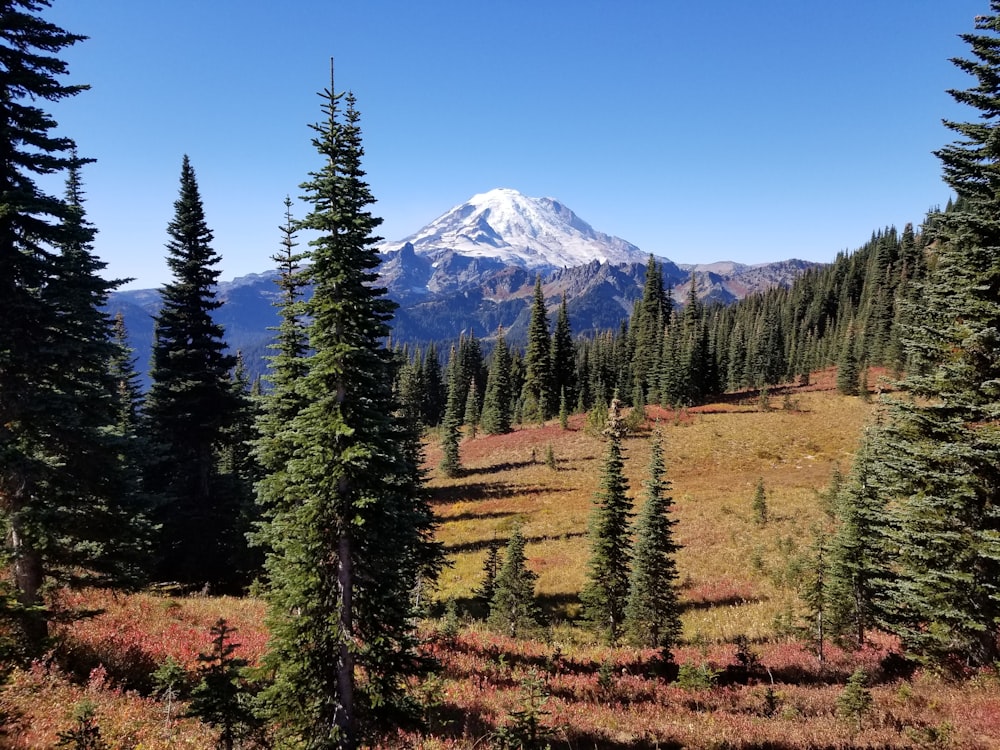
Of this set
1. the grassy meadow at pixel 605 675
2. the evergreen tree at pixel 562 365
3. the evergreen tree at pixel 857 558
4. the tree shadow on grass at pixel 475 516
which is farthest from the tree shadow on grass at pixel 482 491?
the evergreen tree at pixel 857 558

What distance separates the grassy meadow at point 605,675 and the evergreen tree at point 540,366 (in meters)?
38.7

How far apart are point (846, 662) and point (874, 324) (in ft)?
330

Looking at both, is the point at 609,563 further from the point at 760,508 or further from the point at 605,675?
the point at 760,508

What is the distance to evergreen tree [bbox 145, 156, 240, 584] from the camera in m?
22.3

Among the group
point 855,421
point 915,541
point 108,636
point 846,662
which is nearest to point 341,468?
point 108,636

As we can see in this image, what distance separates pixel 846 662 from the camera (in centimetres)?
1571

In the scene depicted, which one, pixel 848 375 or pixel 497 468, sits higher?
pixel 848 375

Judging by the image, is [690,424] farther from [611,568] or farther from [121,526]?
[121,526]

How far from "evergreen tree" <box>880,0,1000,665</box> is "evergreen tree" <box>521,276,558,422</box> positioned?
60.8 m

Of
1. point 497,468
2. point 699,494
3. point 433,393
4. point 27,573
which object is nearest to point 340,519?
point 27,573

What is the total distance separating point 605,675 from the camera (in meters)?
12.8

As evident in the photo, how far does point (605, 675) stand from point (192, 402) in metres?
20.7

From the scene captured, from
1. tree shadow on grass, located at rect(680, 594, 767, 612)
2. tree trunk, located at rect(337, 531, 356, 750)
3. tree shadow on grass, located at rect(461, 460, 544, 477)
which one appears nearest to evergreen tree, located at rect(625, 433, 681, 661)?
tree shadow on grass, located at rect(680, 594, 767, 612)

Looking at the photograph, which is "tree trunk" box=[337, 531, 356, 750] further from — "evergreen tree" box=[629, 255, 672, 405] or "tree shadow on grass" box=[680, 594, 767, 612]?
"evergreen tree" box=[629, 255, 672, 405]
